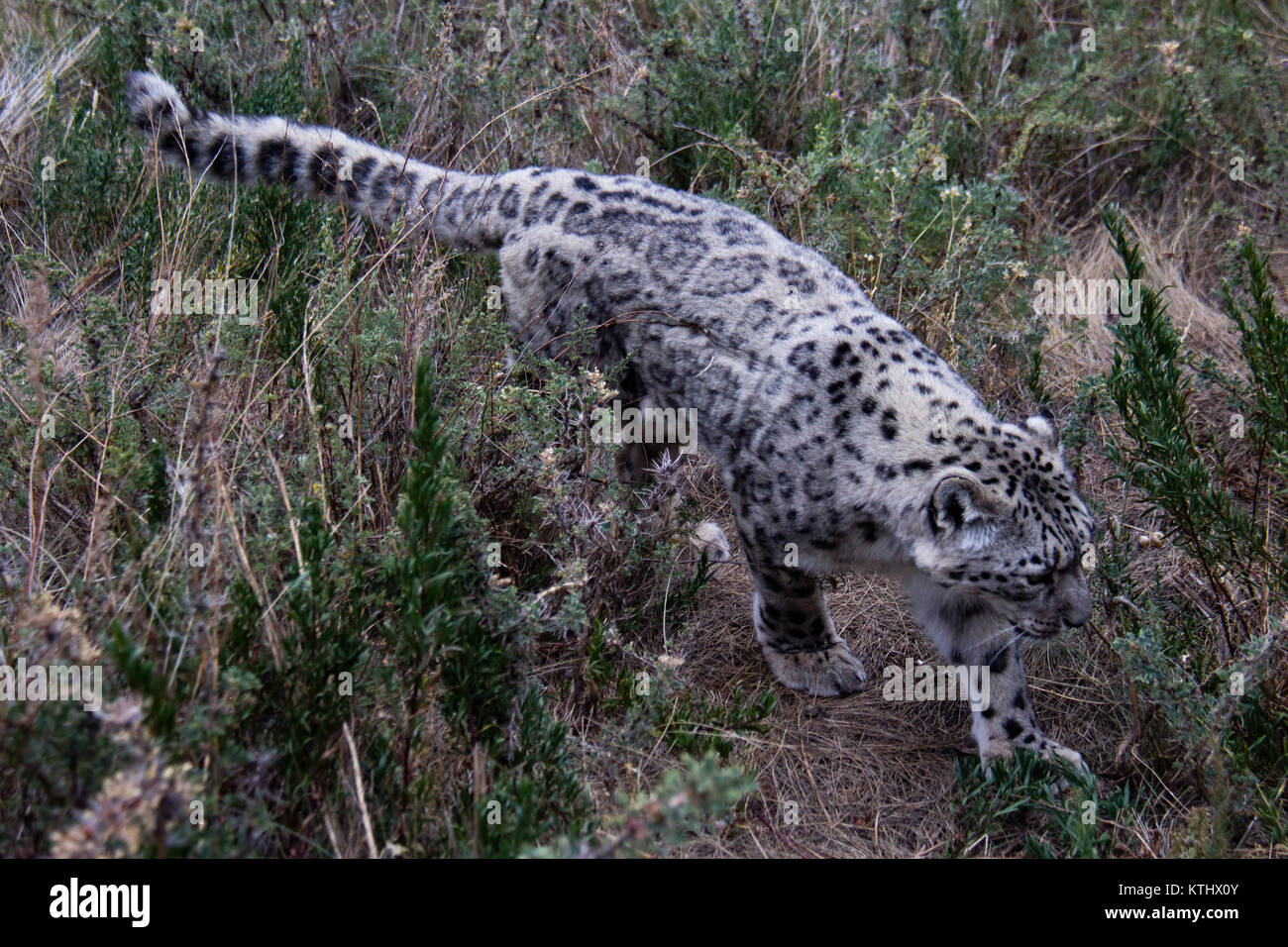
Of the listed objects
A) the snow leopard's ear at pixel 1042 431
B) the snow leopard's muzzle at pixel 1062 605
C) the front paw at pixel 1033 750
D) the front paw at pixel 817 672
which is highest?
the snow leopard's ear at pixel 1042 431

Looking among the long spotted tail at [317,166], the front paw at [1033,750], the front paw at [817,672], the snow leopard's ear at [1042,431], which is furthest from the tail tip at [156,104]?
the front paw at [1033,750]

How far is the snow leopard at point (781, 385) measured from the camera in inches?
154

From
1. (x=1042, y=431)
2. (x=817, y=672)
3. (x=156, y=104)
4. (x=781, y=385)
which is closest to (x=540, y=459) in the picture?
(x=781, y=385)

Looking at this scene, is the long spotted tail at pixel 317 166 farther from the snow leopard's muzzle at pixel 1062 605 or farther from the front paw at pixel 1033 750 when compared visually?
the front paw at pixel 1033 750

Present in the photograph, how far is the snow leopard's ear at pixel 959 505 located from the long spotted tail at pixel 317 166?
248cm

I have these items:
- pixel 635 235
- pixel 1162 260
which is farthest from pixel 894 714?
pixel 1162 260

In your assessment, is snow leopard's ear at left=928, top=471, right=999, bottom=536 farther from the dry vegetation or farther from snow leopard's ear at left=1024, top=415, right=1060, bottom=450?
the dry vegetation

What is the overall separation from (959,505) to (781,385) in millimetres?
920

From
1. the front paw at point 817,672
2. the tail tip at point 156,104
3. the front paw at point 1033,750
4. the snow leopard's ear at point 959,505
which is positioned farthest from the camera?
the tail tip at point 156,104

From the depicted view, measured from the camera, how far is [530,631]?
359 centimetres

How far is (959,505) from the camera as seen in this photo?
3.74 meters

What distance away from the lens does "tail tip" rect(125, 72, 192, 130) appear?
509cm

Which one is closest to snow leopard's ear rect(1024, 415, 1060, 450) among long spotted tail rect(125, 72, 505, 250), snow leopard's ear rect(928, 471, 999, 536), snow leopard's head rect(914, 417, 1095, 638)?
snow leopard's head rect(914, 417, 1095, 638)
